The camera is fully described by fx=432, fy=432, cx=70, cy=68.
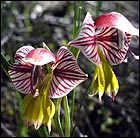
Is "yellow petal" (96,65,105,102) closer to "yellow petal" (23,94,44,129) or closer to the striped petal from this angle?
the striped petal

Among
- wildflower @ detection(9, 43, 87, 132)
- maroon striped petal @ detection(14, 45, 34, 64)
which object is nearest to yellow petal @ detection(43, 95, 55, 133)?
wildflower @ detection(9, 43, 87, 132)

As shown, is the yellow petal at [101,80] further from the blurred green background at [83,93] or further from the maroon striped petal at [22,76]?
the blurred green background at [83,93]

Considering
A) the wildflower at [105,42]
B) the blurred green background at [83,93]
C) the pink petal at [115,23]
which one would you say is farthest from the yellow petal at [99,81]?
the blurred green background at [83,93]

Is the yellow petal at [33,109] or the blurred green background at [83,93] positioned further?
the blurred green background at [83,93]

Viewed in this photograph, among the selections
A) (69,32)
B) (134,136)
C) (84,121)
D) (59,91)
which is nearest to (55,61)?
(59,91)

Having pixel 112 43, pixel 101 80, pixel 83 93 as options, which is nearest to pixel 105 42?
pixel 112 43

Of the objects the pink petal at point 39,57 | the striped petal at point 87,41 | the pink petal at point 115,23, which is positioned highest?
the pink petal at point 115,23

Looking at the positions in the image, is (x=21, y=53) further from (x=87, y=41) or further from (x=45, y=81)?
(x=87, y=41)
